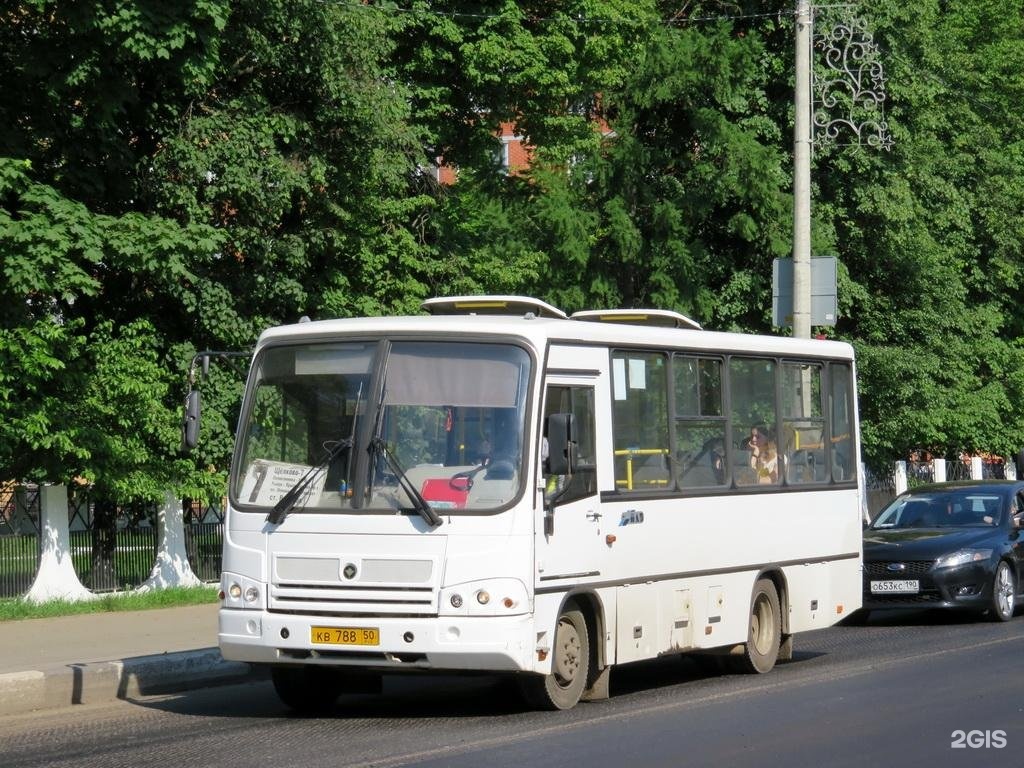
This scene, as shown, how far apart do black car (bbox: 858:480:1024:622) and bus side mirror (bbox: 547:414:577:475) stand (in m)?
9.61

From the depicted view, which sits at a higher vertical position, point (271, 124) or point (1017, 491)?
point (271, 124)

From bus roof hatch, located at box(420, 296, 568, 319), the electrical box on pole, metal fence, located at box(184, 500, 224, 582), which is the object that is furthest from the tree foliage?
bus roof hatch, located at box(420, 296, 568, 319)

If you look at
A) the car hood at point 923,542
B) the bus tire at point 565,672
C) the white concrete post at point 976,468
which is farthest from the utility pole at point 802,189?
the white concrete post at point 976,468

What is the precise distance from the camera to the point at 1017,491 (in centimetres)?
2228

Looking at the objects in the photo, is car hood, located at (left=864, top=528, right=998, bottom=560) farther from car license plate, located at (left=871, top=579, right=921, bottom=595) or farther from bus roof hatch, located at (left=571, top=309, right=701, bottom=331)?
bus roof hatch, located at (left=571, top=309, right=701, bottom=331)

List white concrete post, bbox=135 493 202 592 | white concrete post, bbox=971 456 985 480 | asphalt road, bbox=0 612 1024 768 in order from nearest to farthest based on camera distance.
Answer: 1. asphalt road, bbox=0 612 1024 768
2. white concrete post, bbox=135 493 202 592
3. white concrete post, bbox=971 456 985 480

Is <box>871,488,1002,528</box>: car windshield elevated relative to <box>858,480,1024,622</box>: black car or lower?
elevated


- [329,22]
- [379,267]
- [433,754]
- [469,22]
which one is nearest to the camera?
[433,754]

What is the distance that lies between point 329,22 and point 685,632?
12267 millimetres

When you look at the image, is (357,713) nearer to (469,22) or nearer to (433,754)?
(433,754)

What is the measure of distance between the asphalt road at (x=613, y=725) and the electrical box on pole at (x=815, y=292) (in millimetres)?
9185

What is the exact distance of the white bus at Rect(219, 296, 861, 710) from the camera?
1152cm

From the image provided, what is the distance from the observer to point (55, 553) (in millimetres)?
20812

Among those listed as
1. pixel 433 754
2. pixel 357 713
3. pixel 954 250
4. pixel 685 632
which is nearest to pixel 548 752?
pixel 433 754
